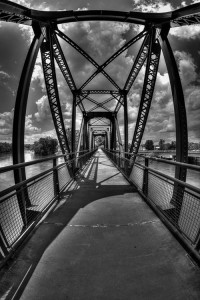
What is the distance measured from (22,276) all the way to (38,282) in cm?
20

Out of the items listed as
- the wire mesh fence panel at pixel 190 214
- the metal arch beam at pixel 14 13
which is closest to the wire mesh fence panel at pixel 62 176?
the wire mesh fence panel at pixel 190 214

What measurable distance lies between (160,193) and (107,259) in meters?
2.33

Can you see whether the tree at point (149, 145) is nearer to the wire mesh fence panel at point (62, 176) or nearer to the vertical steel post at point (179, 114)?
the vertical steel post at point (179, 114)

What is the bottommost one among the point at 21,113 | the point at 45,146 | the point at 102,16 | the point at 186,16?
the point at 45,146

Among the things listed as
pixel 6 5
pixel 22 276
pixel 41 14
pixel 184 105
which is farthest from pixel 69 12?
pixel 22 276

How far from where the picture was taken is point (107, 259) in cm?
214

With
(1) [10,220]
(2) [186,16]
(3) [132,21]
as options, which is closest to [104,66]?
(3) [132,21]

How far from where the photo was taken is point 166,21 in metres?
6.25

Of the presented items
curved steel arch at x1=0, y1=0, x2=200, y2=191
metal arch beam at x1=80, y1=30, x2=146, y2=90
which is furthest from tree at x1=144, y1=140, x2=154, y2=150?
curved steel arch at x1=0, y1=0, x2=200, y2=191

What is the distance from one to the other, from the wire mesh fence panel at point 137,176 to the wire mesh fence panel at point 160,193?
0.84 metres

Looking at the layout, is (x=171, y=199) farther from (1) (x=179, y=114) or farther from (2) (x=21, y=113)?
(2) (x=21, y=113)

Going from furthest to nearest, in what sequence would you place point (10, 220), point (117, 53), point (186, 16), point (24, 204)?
point (117, 53) → point (186, 16) → point (24, 204) → point (10, 220)

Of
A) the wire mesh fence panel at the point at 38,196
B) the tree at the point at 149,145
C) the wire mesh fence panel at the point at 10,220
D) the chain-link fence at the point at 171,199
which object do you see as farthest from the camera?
the tree at the point at 149,145

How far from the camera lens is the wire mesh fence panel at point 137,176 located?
560 centimetres
